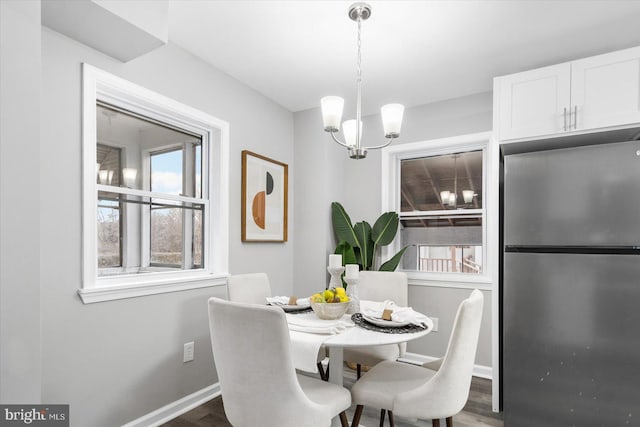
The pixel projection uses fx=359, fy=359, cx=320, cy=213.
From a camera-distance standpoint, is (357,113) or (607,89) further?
(607,89)

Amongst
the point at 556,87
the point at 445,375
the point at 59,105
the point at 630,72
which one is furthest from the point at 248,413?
the point at 630,72

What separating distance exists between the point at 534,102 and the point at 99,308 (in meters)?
3.06

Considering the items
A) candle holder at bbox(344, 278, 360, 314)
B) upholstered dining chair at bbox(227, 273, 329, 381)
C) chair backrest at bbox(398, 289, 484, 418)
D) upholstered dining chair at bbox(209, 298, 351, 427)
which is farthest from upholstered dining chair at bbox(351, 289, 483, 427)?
upholstered dining chair at bbox(227, 273, 329, 381)

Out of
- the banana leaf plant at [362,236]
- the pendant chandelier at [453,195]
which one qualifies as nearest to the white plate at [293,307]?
the banana leaf plant at [362,236]

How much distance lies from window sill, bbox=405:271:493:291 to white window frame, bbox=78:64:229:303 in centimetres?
180

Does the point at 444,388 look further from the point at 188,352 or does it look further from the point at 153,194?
the point at 153,194

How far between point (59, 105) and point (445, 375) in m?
2.30

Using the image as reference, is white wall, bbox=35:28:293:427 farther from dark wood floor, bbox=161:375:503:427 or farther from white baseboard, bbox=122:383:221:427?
dark wood floor, bbox=161:375:503:427

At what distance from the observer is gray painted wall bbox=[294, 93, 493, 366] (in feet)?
10.8

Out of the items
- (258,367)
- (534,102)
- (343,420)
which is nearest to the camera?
(258,367)

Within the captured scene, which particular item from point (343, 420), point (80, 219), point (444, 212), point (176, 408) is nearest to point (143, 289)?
point (80, 219)

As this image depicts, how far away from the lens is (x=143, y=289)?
7.28 ft

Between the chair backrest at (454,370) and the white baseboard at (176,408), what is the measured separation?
157 cm

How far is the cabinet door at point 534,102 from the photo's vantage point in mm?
2408
